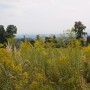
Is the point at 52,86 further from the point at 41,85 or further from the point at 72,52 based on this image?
the point at 72,52

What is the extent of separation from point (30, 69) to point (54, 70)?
57cm

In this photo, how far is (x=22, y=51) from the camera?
879cm

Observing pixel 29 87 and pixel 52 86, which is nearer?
pixel 29 87

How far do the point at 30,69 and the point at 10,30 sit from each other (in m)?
23.3

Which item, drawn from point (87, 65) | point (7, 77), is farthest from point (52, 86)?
point (87, 65)

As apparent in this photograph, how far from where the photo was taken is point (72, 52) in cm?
821

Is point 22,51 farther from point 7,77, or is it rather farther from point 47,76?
point 7,77

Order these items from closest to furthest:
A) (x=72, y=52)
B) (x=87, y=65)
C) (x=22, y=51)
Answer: (x=72, y=52), (x=22, y=51), (x=87, y=65)

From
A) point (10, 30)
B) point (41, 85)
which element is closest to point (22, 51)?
point (41, 85)

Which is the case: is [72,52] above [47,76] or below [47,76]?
above

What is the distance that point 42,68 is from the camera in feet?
27.6

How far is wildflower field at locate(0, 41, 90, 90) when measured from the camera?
23.0 feet

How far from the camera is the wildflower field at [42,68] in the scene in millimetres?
7012

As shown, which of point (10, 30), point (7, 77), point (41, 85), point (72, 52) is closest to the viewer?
point (7, 77)
